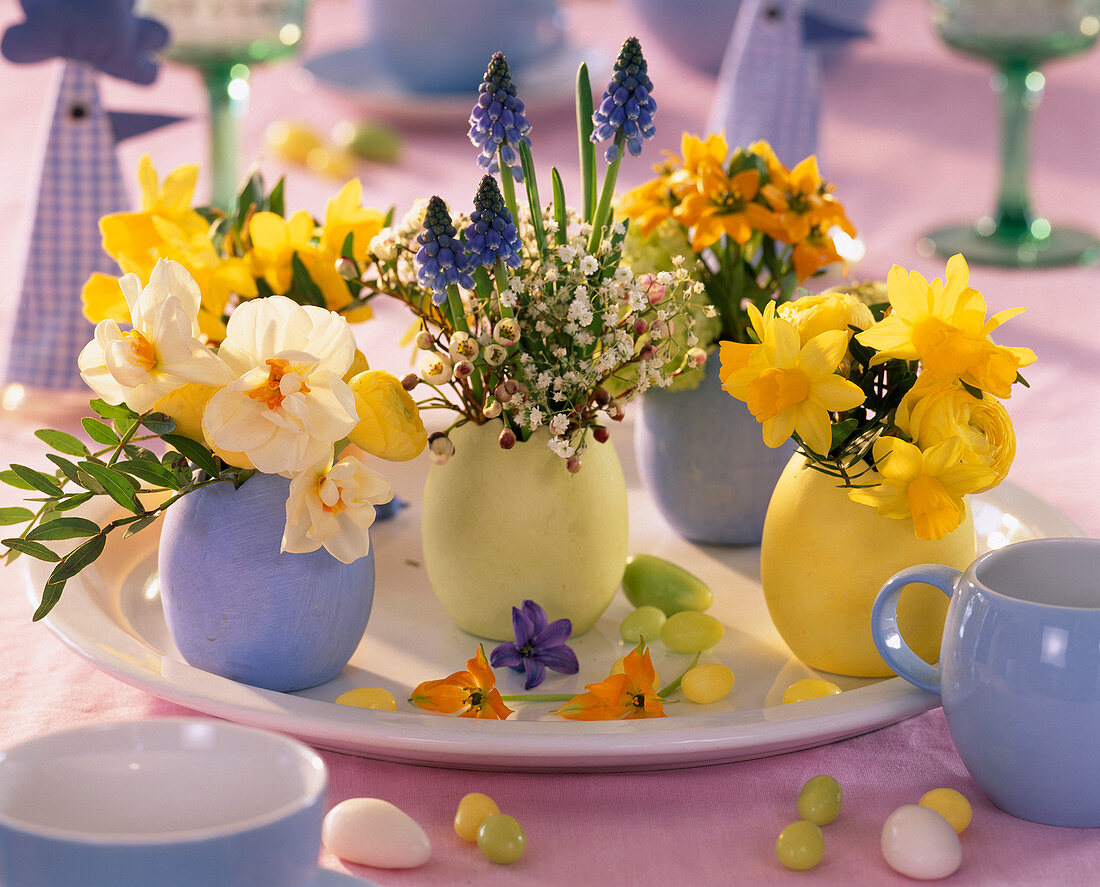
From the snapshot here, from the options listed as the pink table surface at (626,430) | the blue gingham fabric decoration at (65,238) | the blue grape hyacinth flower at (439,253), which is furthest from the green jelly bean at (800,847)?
the blue gingham fabric decoration at (65,238)

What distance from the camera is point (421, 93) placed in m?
1.51

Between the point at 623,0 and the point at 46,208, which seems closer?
the point at 46,208

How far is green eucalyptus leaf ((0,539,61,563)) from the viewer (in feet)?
1.59

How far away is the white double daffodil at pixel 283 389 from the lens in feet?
1.52

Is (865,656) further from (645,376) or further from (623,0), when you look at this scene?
(623,0)

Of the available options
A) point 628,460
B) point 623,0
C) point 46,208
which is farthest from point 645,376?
point 623,0

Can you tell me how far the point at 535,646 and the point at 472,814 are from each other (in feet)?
0.33

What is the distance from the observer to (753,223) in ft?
2.04

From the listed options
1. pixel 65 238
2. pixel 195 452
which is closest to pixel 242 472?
pixel 195 452

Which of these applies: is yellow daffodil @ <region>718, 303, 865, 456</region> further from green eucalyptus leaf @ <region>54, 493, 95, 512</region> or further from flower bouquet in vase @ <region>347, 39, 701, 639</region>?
green eucalyptus leaf @ <region>54, 493, 95, 512</region>

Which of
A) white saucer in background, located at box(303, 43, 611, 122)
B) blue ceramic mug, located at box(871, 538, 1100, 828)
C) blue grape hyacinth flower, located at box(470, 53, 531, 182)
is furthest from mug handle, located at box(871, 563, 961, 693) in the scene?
white saucer in background, located at box(303, 43, 611, 122)

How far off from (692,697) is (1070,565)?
0.47 ft

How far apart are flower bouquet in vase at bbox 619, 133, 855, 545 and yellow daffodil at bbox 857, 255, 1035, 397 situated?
5.2 inches

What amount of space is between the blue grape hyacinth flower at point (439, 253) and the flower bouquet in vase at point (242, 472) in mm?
35
